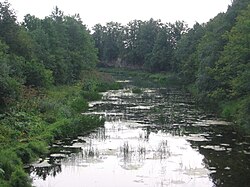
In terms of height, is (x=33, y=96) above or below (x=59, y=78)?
below

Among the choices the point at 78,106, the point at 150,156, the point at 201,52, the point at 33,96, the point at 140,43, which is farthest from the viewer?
the point at 140,43

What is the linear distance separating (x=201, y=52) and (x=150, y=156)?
34.3 metres

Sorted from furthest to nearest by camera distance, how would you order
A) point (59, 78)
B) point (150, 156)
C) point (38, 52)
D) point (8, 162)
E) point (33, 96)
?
point (59, 78)
point (38, 52)
point (33, 96)
point (150, 156)
point (8, 162)

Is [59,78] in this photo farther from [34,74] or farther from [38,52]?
[34,74]

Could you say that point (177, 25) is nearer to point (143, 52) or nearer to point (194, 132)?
point (143, 52)

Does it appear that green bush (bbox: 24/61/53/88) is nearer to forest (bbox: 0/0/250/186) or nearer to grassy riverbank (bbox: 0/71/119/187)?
forest (bbox: 0/0/250/186)

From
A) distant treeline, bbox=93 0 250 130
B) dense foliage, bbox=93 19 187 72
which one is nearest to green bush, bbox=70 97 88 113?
distant treeline, bbox=93 0 250 130

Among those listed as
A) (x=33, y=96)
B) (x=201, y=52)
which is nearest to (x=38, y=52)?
(x=33, y=96)

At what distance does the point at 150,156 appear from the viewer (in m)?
24.6

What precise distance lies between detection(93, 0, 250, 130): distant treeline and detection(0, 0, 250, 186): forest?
139 millimetres

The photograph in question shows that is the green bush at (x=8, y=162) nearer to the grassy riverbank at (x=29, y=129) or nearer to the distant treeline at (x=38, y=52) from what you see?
the grassy riverbank at (x=29, y=129)

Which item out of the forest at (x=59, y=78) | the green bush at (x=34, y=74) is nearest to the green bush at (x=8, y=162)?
the forest at (x=59, y=78)

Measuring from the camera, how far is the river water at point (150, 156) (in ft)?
66.6

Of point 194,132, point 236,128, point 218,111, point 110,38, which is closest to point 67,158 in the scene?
point 194,132
